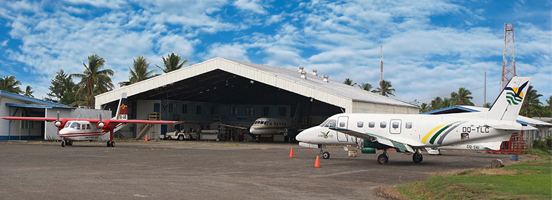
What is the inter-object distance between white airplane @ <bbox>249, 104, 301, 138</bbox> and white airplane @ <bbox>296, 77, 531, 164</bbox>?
1075 inches

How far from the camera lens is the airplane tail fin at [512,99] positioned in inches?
722

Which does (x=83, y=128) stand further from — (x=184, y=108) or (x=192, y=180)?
(x=184, y=108)

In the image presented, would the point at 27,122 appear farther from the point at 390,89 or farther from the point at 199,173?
the point at 390,89

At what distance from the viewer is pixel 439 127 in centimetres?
1955

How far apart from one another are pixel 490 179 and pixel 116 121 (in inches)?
1080

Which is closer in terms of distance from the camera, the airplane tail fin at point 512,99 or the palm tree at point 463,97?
the airplane tail fin at point 512,99

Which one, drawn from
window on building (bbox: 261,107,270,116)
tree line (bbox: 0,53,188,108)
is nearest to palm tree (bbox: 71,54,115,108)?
tree line (bbox: 0,53,188,108)

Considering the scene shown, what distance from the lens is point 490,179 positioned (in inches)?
489

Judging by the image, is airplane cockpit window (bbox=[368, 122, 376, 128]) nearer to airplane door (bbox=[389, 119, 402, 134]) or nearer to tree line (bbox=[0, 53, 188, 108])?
airplane door (bbox=[389, 119, 402, 134])

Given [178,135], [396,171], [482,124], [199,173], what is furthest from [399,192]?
[178,135]

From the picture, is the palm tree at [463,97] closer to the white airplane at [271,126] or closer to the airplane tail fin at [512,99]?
the white airplane at [271,126]

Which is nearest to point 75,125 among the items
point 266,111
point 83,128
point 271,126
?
point 83,128

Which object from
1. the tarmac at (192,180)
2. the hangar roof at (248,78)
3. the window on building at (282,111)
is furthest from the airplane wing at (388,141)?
the window on building at (282,111)

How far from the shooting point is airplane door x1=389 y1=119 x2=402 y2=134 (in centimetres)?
2037
